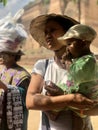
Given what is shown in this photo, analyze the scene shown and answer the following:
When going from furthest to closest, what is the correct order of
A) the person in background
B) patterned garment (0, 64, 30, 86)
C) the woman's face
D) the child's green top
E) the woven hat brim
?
patterned garment (0, 64, 30, 86)
the person in background
the woven hat brim
the woman's face
the child's green top

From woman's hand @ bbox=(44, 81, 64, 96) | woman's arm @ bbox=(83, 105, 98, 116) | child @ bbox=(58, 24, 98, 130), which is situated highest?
child @ bbox=(58, 24, 98, 130)

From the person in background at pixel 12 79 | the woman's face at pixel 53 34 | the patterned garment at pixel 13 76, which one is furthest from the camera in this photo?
the patterned garment at pixel 13 76

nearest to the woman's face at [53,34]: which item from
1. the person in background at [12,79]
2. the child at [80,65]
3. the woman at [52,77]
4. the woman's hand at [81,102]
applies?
the woman at [52,77]

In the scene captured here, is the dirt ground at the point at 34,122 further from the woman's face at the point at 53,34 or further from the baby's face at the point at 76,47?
the baby's face at the point at 76,47

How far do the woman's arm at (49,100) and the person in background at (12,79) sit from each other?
0.85 meters

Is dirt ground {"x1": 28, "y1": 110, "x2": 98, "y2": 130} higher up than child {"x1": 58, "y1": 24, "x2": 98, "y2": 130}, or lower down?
lower down

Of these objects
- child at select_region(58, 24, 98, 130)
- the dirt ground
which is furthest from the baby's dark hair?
the dirt ground

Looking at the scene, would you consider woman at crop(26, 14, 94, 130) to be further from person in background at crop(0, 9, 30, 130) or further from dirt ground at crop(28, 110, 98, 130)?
dirt ground at crop(28, 110, 98, 130)

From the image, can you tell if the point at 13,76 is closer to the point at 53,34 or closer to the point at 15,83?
the point at 15,83

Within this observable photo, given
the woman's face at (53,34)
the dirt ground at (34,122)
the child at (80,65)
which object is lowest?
the dirt ground at (34,122)

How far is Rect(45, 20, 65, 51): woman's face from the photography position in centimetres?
210

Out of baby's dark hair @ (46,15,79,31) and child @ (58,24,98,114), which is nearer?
child @ (58,24,98,114)

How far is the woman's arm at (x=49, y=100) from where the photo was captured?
1796mm

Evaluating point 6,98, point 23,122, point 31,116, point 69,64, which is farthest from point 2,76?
point 31,116
